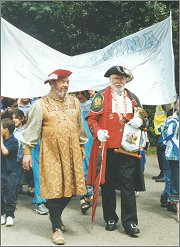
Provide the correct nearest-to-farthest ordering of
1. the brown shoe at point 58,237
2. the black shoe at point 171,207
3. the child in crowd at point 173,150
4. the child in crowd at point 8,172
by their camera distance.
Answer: the brown shoe at point 58,237
the child in crowd at point 8,172
the child in crowd at point 173,150
the black shoe at point 171,207

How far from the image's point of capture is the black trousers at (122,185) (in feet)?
17.9

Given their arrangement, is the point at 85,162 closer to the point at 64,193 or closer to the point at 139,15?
the point at 64,193

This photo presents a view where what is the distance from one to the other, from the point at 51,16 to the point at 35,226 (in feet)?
28.4

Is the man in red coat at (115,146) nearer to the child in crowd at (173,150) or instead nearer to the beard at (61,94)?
the beard at (61,94)

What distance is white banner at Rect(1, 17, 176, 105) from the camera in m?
6.03

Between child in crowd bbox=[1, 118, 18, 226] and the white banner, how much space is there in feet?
1.82

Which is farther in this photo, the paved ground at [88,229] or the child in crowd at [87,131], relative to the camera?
the child in crowd at [87,131]

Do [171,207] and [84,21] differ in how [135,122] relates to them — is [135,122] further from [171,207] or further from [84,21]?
[84,21]

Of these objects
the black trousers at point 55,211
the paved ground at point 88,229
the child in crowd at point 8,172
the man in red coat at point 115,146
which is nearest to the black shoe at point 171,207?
the paved ground at point 88,229

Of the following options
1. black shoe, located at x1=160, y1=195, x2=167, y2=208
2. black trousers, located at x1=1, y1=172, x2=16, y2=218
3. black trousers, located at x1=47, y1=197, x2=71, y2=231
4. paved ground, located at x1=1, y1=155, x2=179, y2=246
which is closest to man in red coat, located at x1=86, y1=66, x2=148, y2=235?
paved ground, located at x1=1, y1=155, x2=179, y2=246

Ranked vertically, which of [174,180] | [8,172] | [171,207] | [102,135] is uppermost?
[102,135]

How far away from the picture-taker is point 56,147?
528cm

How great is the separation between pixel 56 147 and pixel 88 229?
1017 millimetres

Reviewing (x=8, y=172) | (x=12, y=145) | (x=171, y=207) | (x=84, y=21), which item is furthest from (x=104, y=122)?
(x=84, y=21)
